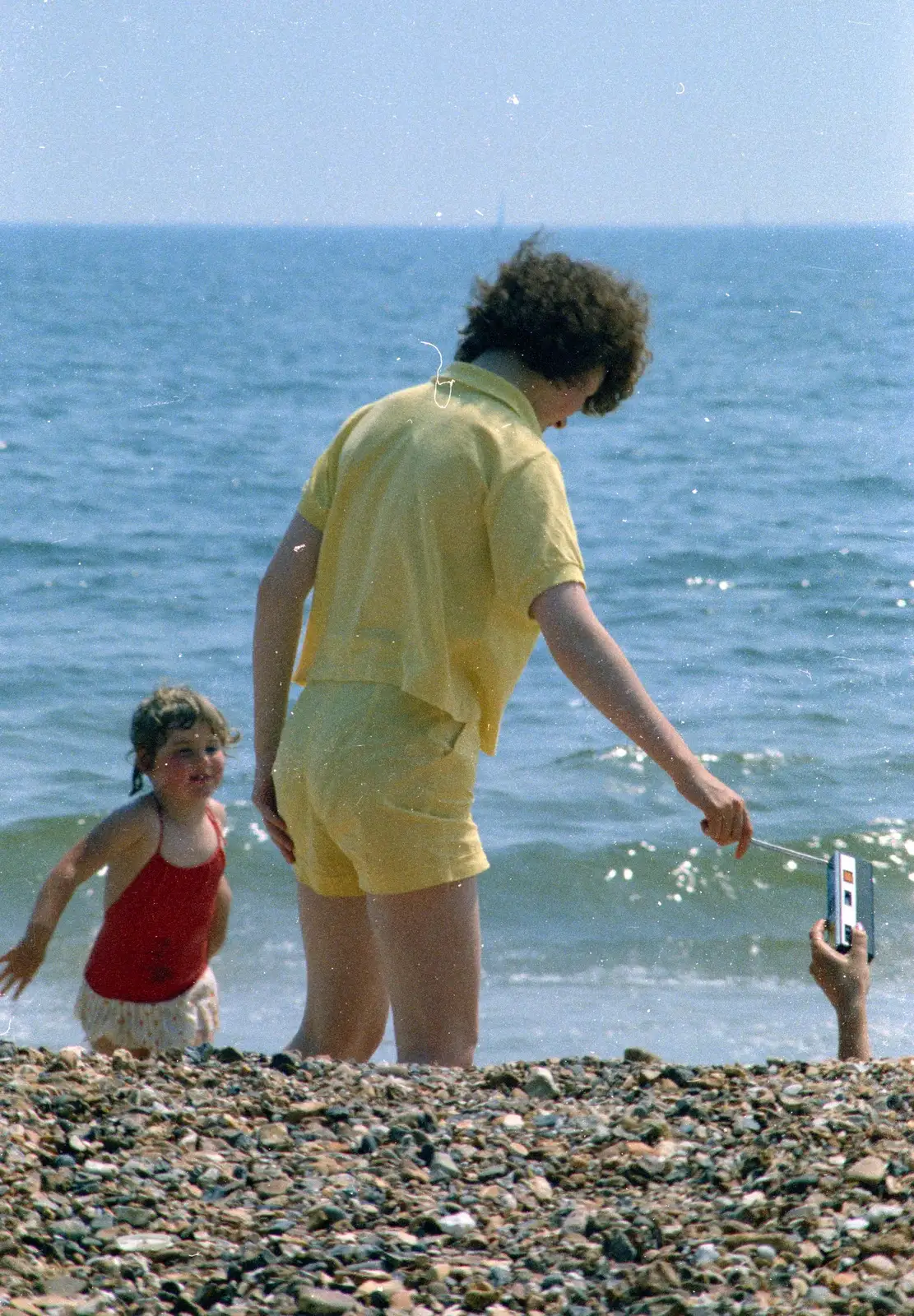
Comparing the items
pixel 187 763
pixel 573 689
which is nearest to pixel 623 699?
pixel 187 763

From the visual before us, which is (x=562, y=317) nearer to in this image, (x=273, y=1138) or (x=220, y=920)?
(x=273, y=1138)

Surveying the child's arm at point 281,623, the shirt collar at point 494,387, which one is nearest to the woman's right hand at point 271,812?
the child's arm at point 281,623

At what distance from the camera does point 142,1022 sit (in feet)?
12.7

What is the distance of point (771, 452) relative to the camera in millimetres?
19484

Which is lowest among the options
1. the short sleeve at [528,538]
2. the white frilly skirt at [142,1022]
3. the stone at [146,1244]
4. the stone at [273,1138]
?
the white frilly skirt at [142,1022]

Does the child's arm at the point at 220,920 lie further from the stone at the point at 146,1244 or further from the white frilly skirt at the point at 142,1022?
the stone at the point at 146,1244

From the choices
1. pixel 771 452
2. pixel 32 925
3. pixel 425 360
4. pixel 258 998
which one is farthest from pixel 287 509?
pixel 425 360

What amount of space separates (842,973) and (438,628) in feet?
3.71

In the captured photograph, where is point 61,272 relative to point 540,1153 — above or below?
above

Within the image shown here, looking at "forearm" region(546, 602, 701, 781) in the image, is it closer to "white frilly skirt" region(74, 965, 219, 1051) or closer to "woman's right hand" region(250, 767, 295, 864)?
"woman's right hand" region(250, 767, 295, 864)

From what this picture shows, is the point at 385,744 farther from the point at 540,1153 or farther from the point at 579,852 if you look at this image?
the point at 579,852

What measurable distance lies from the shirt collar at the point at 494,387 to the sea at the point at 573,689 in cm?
40

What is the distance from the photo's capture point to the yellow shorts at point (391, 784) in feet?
9.32

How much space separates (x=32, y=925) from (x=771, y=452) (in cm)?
1690
